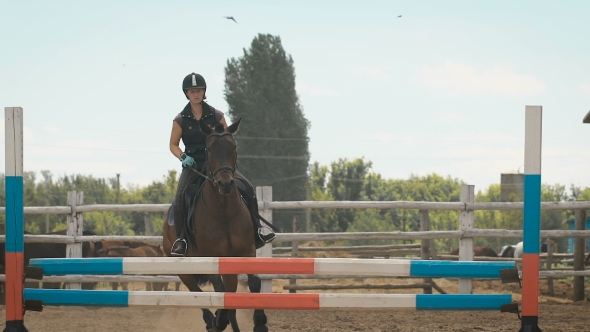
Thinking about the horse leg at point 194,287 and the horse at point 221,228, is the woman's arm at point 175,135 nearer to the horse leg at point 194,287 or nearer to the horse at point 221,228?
the horse at point 221,228

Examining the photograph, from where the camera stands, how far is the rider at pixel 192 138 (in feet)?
25.1

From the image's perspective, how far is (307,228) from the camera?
194ft

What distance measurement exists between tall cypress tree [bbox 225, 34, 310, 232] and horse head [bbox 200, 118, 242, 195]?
4648 centimetres

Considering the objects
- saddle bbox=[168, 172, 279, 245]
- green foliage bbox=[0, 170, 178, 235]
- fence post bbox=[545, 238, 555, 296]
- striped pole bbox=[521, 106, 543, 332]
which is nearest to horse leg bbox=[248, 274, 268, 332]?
saddle bbox=[168, 172, 279, 245]

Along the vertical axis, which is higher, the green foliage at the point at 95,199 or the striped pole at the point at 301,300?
the striped pole at the point at 301,300

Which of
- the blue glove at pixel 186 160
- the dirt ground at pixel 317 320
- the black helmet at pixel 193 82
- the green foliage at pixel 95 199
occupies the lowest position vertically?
the green foliage at pixel 95 199

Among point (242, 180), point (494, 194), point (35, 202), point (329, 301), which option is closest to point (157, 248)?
point (242, 180)

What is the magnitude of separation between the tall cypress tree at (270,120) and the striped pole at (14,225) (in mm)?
48150

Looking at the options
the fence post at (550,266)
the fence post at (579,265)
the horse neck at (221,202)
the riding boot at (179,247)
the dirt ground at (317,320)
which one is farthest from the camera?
the fence post at (550,266)

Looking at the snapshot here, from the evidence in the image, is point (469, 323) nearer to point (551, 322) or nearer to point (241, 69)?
point (551, 322)

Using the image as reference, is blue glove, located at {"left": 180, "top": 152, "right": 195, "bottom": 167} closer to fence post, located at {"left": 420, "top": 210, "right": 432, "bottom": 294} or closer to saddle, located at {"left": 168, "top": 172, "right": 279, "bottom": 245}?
saddle, located at {"left": 168, "top": 172, "right": 279, "bottom": 245}

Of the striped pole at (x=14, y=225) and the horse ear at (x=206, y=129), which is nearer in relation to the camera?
the striped pole at (x=14, y=225)

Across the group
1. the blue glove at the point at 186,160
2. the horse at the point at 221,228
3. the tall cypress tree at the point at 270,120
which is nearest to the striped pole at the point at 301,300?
the horse at the point at 221,228

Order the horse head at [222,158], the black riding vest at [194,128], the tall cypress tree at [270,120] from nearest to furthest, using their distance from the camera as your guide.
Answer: the horse head at [222,158] < the black riding vest at [194,128] < the tall cypress tree at [270,120]
